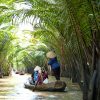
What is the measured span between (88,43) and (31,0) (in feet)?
8.52

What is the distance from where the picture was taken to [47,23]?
46.8 feet

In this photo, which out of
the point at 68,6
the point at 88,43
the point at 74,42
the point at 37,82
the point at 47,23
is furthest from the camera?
the point at 37,82

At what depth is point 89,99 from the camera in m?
10.5

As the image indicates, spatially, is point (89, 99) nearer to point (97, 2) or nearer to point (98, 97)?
point (98, 97)

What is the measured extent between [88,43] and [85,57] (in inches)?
24.3

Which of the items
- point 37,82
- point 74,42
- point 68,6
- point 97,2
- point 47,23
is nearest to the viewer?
point 97,2

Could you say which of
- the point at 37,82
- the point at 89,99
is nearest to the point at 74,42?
the point at 89,99

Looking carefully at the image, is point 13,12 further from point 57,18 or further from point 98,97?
point 98,97

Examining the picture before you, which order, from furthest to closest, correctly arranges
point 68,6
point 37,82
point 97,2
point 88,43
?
point 37,82 < point 88,43 < point 68,6 < point 97,2

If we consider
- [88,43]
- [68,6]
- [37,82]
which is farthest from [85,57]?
[37,82]

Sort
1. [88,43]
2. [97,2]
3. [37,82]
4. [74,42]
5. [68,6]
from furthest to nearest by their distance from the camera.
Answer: [37,82] → [74,42] → [88,43] → [68,6] → [97,2]

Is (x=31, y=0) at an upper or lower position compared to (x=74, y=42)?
upper

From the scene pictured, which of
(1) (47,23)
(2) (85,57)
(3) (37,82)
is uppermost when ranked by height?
(1) (47,23)

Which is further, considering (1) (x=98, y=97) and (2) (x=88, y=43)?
(2) (x=88, y=43)
